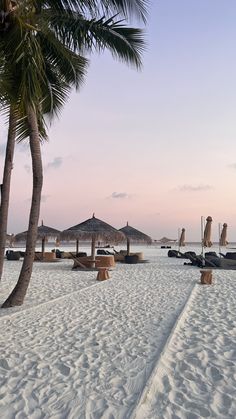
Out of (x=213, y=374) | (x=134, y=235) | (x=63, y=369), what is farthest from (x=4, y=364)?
(x=134, y=235)

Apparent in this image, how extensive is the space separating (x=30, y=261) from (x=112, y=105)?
6.59 m

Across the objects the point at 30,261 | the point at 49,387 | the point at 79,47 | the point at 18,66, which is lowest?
the point at 49,387

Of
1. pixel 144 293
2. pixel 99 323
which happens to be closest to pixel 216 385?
pixel 99 323

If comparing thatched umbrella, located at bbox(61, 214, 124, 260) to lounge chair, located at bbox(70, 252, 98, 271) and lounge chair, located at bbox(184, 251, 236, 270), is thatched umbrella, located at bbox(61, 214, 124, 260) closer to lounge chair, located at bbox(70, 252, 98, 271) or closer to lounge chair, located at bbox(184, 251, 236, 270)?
lounge chair, located at bbox(70, 252, 98, 271)

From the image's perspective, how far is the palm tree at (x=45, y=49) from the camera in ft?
24.3

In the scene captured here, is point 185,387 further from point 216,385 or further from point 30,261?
point 30,261

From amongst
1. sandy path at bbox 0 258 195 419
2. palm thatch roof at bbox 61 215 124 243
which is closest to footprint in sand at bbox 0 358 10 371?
sandy path at bbox 0 258 195 419

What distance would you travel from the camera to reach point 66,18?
8562 mm

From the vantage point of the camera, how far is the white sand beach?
3.74 metres

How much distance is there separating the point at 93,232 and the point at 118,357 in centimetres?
1371

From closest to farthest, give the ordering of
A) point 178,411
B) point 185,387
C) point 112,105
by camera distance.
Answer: point 178,411 < point 185,387 < point 112,105

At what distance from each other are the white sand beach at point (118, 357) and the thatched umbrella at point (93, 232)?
8953 millimetres

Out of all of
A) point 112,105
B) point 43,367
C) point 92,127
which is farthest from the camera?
point 92,127

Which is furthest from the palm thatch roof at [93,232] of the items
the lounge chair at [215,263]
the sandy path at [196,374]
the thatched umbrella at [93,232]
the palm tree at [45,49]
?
the sandy path at [196,374]
